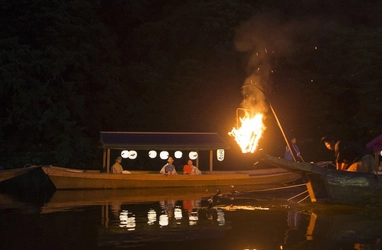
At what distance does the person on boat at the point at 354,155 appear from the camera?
837 inches

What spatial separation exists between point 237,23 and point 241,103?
20.8 ft

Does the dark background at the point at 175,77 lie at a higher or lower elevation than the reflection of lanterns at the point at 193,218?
higher

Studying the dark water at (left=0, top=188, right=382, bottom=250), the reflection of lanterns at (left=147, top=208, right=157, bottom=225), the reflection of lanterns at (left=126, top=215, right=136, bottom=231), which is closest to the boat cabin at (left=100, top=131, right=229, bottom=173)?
the dark water at (left=0, top=188, right=382, bottom=250)

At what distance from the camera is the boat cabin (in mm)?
29737

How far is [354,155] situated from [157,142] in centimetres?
1114

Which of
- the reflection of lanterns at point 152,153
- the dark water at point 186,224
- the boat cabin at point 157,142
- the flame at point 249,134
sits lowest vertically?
the dark water at point 186,224

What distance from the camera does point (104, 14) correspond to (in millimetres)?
46562

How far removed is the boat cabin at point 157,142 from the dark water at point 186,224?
4.67 m

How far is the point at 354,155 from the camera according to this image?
21406 mm

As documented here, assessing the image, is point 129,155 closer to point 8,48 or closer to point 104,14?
point 8,48

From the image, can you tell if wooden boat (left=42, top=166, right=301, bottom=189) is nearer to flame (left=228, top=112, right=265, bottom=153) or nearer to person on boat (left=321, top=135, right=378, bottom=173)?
flame (left=228, top=112, right=265, bottom=153)

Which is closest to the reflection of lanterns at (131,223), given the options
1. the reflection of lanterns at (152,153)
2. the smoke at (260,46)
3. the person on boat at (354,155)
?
the person on boat at (354,155)

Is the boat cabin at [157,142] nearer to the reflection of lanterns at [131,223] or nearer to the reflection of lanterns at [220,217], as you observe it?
the reflection of lanterns at [220,217]

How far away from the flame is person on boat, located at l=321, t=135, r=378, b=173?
2.12 meters
